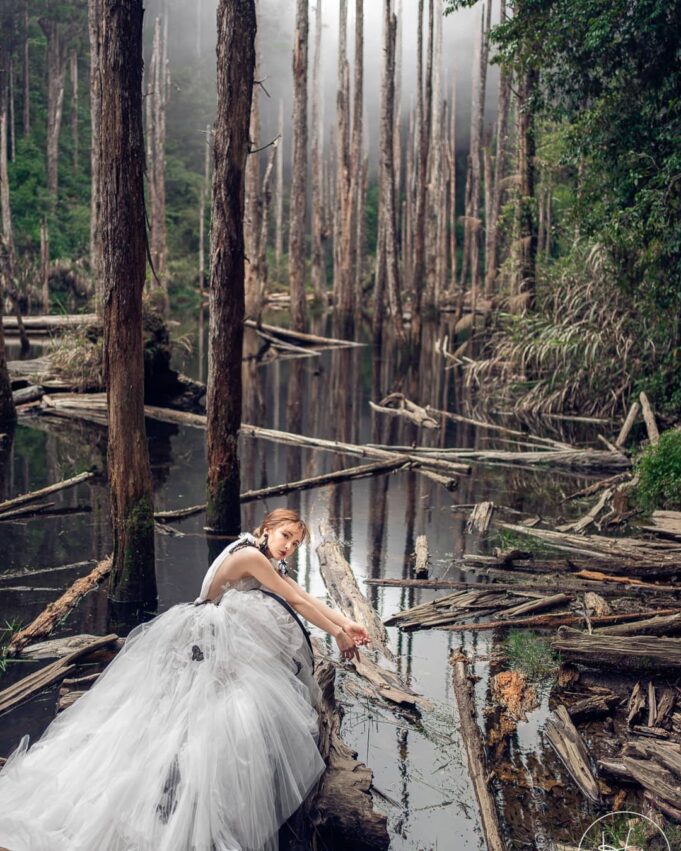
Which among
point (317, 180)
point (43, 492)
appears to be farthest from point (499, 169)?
point (43, 492)

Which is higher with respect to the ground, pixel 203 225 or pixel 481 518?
pixel 203 225

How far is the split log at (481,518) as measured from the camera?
8.55 metres

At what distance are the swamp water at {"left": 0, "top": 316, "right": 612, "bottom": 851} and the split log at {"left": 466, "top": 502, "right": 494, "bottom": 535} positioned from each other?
0.15m

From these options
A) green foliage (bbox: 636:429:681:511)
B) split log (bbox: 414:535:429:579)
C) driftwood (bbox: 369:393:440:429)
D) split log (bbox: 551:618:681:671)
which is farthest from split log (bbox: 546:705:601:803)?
driftwood (bbox: 369:393:440:429)

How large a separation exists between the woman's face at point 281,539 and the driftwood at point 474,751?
4.24 ft

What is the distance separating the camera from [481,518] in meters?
8.77

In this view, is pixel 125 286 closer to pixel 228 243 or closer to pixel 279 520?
pixel 228 243

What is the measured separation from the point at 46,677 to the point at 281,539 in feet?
5.76

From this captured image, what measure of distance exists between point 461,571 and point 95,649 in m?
3.00

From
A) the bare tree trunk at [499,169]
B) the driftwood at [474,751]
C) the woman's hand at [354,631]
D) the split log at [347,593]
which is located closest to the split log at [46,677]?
the split log at [347,593]

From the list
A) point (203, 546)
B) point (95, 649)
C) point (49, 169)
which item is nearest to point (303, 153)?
point (49, 169)

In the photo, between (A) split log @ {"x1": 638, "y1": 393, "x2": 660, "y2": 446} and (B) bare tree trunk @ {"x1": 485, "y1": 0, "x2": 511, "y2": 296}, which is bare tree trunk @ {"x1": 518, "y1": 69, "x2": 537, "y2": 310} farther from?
(B) bare tree trunk @ {"x1": 485, "y1": 0, "x2": 511, "y2": 296}

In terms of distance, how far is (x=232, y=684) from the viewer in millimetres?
3729

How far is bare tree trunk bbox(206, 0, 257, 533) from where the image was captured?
7.36m
